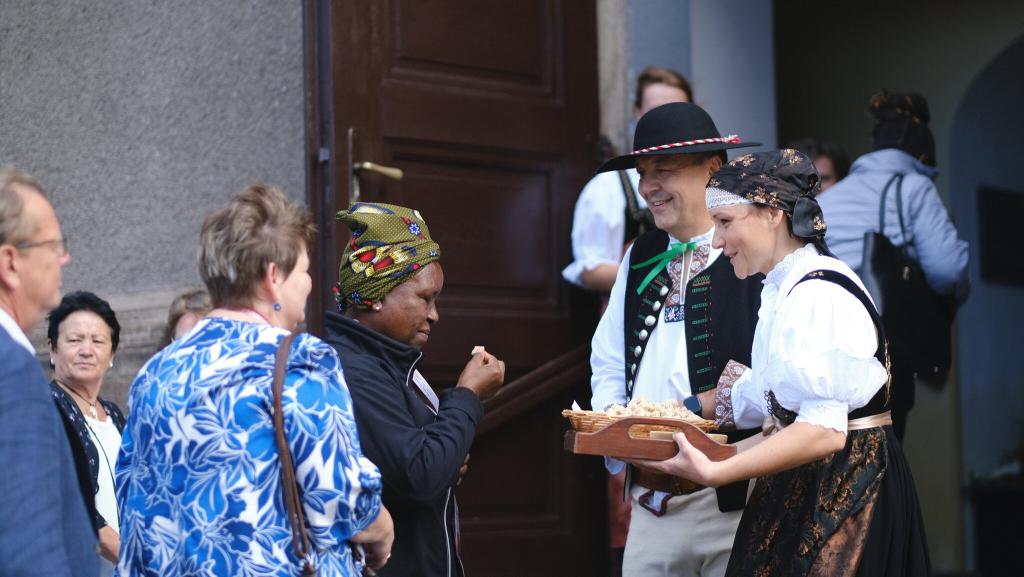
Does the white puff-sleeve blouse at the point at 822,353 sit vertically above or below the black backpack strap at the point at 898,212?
below

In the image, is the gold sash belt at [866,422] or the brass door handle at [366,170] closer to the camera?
the gold sash belt at [866,422]

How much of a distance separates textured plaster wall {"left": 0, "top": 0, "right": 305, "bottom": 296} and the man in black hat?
1723 millimetres

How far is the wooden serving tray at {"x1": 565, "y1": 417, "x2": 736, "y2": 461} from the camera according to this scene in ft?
9.23

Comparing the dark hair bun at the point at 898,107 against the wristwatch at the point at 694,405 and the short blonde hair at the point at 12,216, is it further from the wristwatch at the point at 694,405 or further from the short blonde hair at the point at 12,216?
the short blonde hair at the point at 12,216

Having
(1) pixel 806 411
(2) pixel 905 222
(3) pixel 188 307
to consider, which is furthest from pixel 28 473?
(2) pixel 905 222

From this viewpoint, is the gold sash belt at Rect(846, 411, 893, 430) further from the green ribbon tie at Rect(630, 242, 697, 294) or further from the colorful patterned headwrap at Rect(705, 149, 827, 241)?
the green ribbon tie at Rect(630, 242, 697, 294)

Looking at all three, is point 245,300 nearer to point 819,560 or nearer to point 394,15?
point 819,560

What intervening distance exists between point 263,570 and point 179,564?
167 mm

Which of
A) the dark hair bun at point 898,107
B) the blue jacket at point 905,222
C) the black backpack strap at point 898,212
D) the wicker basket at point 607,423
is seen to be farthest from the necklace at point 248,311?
the dark hair bun at point 898,107

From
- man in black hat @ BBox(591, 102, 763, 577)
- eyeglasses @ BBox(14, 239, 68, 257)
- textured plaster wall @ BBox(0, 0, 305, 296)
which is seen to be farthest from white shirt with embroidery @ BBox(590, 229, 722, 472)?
textured plaster wall @ BBox(0, 0, 305, 296)

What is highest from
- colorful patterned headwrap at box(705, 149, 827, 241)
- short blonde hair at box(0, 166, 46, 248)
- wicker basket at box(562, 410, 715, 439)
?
colorful patterned headwrap at box(705, 149, 827, 241)

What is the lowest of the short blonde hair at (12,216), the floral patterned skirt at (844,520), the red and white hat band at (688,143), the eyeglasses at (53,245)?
the floral patterned skirt at (844,520)

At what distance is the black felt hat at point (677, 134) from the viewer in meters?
3.51

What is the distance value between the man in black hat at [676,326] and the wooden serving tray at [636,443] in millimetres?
382
